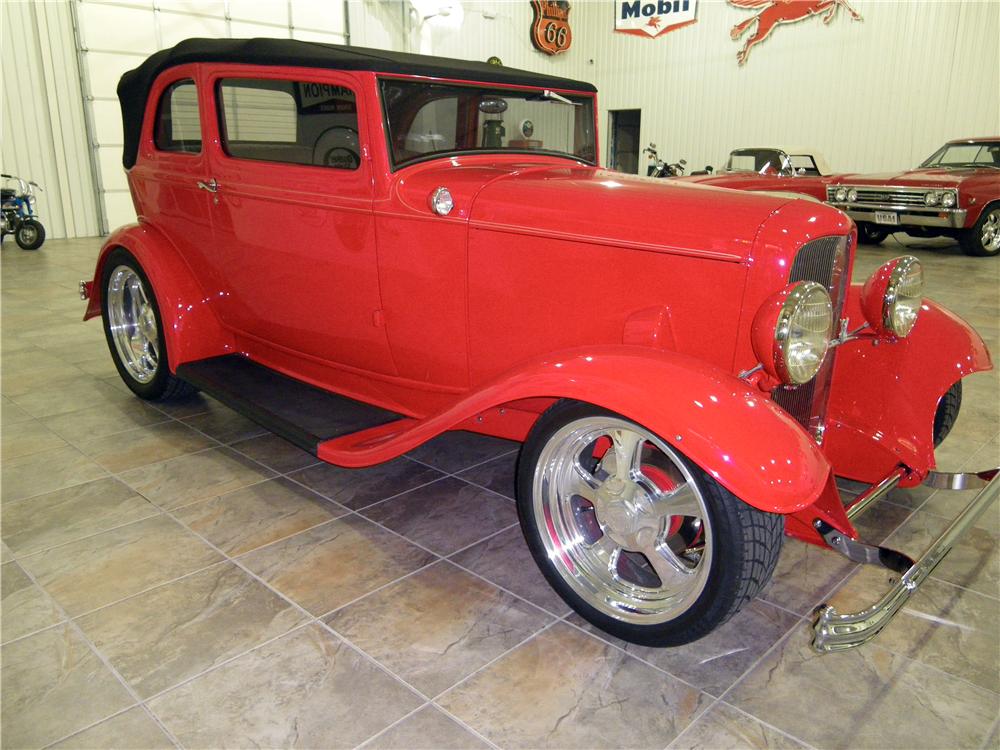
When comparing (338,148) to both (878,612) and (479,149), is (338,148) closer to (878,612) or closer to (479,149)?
(479,149)

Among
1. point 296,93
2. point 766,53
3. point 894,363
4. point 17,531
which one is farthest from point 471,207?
point 766,53

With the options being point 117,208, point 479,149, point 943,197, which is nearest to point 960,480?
point 479,149

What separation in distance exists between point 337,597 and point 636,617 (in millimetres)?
950

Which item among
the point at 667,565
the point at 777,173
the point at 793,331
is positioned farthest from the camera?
the point at 777,173

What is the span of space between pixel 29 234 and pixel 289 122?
344 inches

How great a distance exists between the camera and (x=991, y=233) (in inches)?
402

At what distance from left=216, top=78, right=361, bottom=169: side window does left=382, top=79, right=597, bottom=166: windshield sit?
174 mm

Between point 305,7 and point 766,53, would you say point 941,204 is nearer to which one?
point 766,53

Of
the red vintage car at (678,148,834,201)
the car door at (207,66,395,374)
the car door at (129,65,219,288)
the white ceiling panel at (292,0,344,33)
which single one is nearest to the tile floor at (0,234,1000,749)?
the car door at (207,66,395,374)

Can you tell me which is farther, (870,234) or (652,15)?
(652,15)

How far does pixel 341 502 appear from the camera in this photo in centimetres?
301

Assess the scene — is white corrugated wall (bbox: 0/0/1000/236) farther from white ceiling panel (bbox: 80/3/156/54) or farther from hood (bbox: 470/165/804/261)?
hood (bbox: 470/165/804/261)

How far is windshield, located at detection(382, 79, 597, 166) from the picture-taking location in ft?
9.12

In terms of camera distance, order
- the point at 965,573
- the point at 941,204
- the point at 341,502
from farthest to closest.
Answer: the point at 941,204 < the point at 341,502 < the point at 965,573
